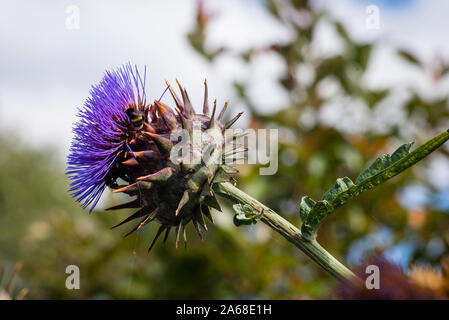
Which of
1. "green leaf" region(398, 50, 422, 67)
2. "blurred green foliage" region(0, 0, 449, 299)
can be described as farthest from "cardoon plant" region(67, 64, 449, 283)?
"green leaf" region(398, 50, 422, 67)

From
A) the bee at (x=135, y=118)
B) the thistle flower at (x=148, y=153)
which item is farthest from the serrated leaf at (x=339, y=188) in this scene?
the bee at (x=135, y=118)

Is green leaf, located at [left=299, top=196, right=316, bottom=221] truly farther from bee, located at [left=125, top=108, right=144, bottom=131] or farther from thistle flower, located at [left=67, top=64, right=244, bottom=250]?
bee, located at [left=125, top=108, right=144, bottom=131]

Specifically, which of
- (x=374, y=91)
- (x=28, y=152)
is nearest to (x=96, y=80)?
(x=374, y=91)

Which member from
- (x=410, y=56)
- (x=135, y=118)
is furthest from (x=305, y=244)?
(x=410, y=56)

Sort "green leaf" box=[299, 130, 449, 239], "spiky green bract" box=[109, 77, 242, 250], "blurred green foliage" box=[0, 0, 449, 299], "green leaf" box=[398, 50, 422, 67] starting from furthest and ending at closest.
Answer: "green leaf" box=[398, 50, 422, 67] → "blurred green foliage" box=[0, 0, 449, 299] → "spiky green bract" box=[109, 77, 242, 250] → "green leaf" box=[299, 130, 449, 239]

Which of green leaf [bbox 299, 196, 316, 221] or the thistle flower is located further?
the thistle flower

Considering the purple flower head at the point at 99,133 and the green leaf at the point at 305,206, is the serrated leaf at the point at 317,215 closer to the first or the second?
the green leaf at the point at 305,206
